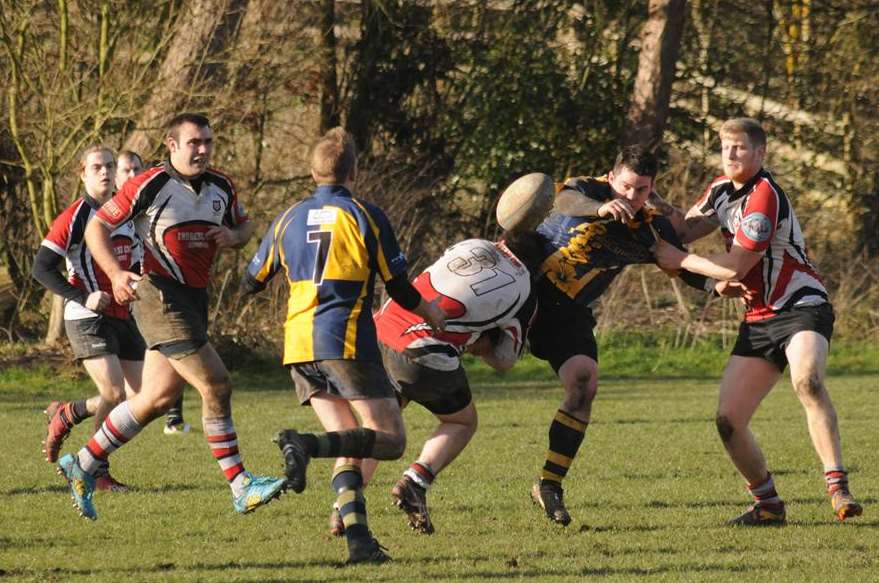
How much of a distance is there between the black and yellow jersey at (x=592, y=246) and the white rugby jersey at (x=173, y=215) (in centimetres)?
158

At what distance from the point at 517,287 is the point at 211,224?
1.53 meters

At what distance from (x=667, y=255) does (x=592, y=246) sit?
0.36 meters

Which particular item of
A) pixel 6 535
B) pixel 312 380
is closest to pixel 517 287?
pixel 312 380

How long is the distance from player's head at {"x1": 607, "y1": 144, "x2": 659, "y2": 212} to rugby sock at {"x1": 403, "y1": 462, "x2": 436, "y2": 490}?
1562mm

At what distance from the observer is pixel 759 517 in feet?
23.6

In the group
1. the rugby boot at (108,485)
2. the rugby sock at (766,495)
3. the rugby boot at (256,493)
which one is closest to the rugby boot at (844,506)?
the rugby sock at (766,495)

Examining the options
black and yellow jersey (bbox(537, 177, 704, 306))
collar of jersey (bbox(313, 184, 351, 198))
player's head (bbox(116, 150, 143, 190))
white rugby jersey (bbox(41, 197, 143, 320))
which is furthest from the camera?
player's head (bbox(116, 150, 143, 190))

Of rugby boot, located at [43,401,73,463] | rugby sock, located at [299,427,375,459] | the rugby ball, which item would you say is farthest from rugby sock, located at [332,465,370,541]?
rugby boot, located at [43,401,73,463]

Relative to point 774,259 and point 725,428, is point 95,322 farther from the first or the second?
point 774,259

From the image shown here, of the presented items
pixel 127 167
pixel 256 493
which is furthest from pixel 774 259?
pixel 127 167

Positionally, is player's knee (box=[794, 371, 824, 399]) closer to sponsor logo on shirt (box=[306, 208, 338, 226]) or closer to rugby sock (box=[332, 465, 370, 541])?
rugby sock (box=[332, 465, 370, 541])

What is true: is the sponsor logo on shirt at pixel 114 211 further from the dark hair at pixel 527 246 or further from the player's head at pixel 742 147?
the player's head at pixel 742 147

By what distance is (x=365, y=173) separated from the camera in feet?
66.7

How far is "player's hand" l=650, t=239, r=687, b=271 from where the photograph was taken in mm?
7148
